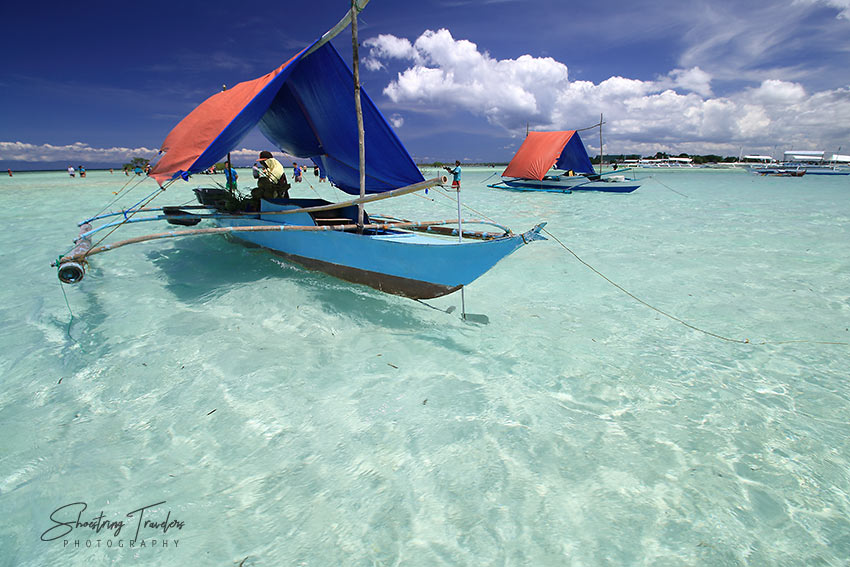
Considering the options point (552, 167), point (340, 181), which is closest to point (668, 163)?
point (552, 167)

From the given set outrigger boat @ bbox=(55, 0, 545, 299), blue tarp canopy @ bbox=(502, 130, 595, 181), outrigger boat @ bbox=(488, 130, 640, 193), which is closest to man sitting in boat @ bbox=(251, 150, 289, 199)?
outrigger boat @ bbox=(55, 0, 545, 299)

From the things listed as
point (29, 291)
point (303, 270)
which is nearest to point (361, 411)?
point (303, 270)

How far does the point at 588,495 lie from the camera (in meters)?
2.50

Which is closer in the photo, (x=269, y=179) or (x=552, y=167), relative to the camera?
(x=269, y=179)

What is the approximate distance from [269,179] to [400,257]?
4098mm

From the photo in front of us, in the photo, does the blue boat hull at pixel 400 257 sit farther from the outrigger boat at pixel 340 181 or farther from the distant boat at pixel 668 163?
the distant boat at pixel 668 163

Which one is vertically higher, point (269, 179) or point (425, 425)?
point (269, 179)

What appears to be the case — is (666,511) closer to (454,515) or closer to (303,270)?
(454,515)

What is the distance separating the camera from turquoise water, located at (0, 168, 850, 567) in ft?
7.32

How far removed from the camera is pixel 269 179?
296 inches

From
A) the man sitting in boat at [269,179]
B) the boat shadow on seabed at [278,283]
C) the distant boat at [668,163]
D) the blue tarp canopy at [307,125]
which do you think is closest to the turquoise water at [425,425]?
the boat shadow on seabed at [278,283]

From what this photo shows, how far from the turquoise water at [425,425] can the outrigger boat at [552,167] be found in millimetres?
19666

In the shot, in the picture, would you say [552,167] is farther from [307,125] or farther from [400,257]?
[400,257]

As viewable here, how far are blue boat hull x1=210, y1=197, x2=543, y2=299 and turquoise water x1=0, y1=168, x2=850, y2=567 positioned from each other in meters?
0.36
